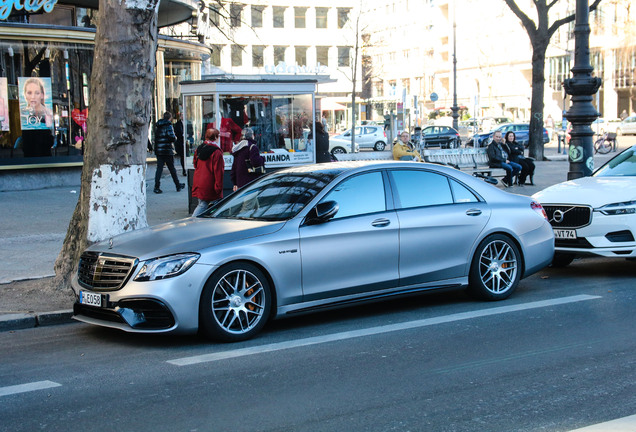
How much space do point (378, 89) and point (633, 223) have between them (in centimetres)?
9906

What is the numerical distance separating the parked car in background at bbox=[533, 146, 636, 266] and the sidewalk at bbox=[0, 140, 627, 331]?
5.78 m

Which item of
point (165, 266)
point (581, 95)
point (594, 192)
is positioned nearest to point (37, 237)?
point (165, 266)

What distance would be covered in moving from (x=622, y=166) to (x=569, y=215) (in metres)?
1.67

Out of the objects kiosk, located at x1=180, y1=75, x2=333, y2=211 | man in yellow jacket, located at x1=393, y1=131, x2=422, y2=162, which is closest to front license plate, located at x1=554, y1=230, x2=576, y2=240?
kiosk, located at x1=180, y1=75, x2=333, y2=211

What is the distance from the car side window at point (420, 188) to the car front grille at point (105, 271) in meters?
2.65

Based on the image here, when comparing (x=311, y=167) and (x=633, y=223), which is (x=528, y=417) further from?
(x=633, y=223)

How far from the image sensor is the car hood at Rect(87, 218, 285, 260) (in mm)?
6590

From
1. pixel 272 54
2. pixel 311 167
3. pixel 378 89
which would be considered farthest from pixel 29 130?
pixel 378 89

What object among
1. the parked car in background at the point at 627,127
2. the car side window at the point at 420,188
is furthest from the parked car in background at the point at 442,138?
Result: the car side window at the point at 420,188

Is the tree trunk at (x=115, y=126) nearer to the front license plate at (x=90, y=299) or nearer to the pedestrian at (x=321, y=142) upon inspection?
the front license plate at (x=90, y=299)

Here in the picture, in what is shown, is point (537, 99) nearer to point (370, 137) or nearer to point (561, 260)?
point (370, 137)

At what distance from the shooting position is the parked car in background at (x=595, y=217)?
9352 mm

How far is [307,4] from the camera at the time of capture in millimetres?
81312

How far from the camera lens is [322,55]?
8325 centimetres
